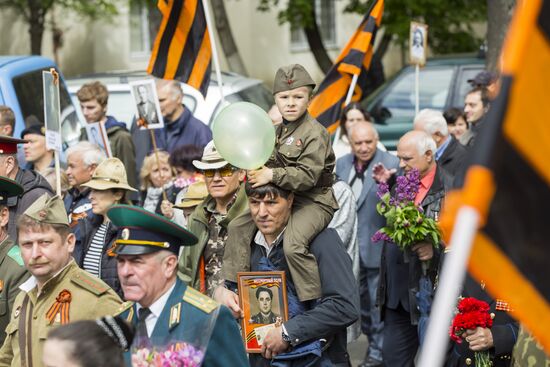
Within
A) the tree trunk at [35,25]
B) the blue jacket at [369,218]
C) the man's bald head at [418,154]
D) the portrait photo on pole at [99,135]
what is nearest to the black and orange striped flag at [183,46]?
the portrait photo on pole at [99,135]

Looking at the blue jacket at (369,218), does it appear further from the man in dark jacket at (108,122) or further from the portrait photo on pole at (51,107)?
the portrait photo on pole at (51,107)

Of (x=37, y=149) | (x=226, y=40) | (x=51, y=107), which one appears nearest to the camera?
(x=51, y=107)

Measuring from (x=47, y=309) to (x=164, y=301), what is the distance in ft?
3.30

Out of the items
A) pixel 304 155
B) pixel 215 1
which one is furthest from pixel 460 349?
pixel 215 1

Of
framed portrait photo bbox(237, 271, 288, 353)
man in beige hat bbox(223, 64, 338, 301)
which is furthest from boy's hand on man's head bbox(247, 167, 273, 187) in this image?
framed portrait photo bbox(237, 271, 288, 353)

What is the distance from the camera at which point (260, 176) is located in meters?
6.30

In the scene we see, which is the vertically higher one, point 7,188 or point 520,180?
point 520,180

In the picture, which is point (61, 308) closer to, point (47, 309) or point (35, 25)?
point (47, 309)

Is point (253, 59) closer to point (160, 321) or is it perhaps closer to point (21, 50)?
point (21, 50)

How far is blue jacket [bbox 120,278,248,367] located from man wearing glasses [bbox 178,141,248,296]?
206 cm

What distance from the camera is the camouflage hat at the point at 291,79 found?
23.1 feet

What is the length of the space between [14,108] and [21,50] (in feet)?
59.3

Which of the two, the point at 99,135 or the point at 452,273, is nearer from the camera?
the point at 452,273

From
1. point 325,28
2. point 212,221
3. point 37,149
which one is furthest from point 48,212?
point 325,28
